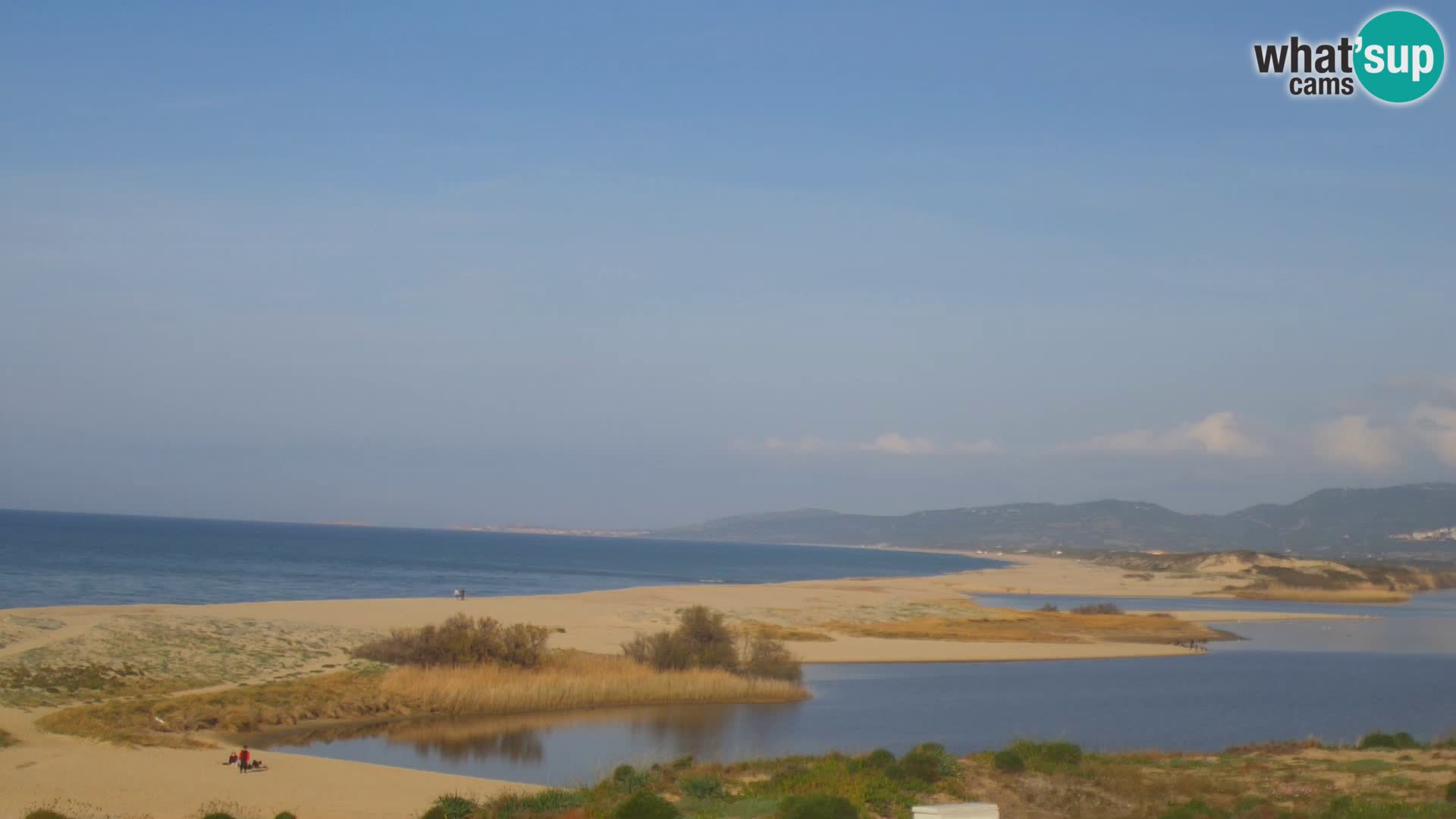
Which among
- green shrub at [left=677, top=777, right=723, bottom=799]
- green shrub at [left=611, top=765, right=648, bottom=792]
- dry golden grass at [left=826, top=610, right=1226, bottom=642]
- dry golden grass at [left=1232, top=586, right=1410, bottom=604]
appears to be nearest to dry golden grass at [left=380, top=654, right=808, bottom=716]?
green shrub at [left=611, top=765, right=648, bottom=792]

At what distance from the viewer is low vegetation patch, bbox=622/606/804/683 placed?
3722 centimetres

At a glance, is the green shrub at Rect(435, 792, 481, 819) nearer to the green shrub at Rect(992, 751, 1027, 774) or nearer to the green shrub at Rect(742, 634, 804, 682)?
the green shrub at Rect(992, 751, 1027, 774)

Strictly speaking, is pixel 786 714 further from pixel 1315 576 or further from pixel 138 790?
pixel 1315 576

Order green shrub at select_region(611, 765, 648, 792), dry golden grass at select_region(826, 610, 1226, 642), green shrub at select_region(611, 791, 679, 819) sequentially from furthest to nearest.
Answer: dry golden grass at select_region(826, 610, 1226, 642) → green shrub at select_region(611, 765, 648, 792) → green shrub at select_region(611, 791, 679, 819)

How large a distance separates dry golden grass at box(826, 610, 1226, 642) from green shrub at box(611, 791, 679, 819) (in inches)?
1601

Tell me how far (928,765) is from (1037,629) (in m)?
44.2

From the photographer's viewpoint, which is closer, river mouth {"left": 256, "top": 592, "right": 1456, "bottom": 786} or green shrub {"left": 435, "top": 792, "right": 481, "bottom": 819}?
green shrub {"left": 435, "top": 792, "right": 481, "bottom": 819}

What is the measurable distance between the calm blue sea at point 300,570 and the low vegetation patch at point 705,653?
33214 millimetres

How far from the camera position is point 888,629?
57.5m

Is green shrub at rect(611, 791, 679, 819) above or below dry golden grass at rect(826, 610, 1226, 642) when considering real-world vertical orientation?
above

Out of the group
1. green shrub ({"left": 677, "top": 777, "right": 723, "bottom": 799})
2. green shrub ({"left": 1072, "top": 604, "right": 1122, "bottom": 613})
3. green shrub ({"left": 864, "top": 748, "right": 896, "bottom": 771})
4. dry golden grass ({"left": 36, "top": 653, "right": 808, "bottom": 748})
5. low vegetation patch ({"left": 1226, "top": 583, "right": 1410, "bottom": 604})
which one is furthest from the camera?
low vegetation patch ({"left": 1226, "top": 583, "right": 1410, "bottom": 604})

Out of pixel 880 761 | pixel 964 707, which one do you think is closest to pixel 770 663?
pixel 964 707

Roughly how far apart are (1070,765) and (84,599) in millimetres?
54294

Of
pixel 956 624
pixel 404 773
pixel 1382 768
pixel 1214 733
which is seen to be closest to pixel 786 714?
pixel 1214 733
